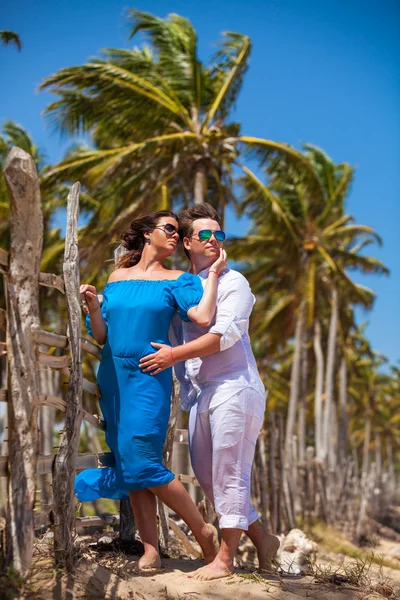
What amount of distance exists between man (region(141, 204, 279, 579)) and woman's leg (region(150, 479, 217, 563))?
0.45ft

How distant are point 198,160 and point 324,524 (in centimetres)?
824

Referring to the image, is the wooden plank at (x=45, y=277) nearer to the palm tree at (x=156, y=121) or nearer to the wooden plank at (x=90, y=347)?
the wooden plank at (x=90, y=347)

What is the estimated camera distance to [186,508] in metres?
3.48

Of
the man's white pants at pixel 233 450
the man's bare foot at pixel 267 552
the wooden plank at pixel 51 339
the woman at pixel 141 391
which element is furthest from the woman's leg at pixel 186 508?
the wooden plank at pixel 51 339

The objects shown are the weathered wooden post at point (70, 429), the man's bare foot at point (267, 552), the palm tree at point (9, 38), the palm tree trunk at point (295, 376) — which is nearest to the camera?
the weathered wooden post at point (70, 429)

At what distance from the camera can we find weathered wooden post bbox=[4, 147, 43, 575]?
8.96ft

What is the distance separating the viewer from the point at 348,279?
2256cm

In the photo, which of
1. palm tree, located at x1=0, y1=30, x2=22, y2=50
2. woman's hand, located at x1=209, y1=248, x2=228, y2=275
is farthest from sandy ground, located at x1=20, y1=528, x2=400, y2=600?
palm tree, located at x1=0, y1=30, x2=22, y2=50

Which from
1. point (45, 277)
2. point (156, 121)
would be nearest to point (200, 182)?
point (156, 121)

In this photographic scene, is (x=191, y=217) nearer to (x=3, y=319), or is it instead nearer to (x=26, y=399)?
(x=3, y=319)

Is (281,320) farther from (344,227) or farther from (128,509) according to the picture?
(128,509)

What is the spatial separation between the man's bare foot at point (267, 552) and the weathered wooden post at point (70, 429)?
4.03 feet

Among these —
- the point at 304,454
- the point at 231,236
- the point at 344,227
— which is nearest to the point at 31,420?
the point at 304,454

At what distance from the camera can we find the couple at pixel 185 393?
136 inches
